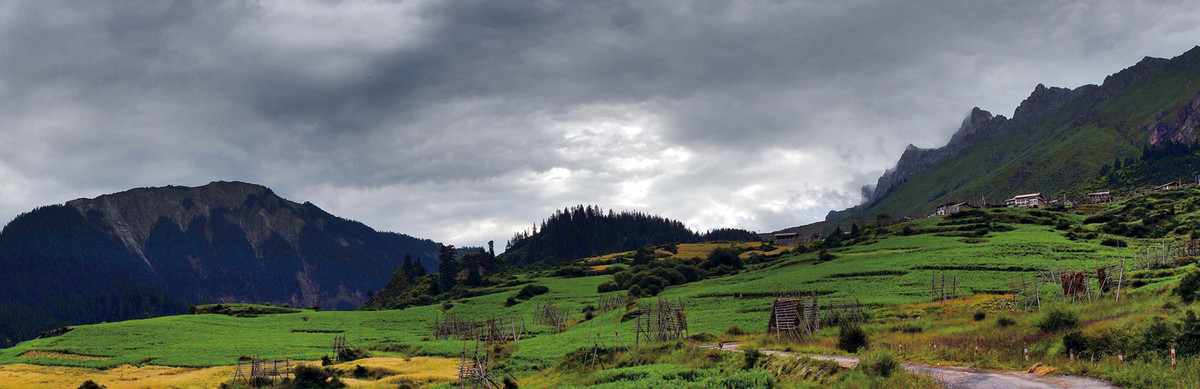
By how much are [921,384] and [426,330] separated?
86.4 meters

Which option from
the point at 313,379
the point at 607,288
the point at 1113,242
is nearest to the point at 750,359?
the point at 313,379

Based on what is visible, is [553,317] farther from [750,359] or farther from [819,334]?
[750,359]

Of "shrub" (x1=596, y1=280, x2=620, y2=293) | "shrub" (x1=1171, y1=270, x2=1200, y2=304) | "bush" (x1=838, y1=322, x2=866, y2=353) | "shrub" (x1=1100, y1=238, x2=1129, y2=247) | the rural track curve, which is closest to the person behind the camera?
the rural track curve

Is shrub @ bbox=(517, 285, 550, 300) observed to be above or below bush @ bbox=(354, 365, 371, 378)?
above

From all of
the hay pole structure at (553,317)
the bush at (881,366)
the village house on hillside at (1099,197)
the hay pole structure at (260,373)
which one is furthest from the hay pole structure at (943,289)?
the village house on hillside at (1099,197)

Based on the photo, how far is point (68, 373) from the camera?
6106 cm

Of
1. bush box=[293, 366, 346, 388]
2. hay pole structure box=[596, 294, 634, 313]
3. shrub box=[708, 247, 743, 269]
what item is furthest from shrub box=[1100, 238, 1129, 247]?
bush box=[293, 366, 346, 388]

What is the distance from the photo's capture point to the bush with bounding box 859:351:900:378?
23781mm

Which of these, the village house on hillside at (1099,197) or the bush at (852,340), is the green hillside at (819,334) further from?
the village house on hillside at (1099,197)

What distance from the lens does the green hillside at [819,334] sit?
30016 mm

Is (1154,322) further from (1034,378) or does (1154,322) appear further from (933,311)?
(933,311)

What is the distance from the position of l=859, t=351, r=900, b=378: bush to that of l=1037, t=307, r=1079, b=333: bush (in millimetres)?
11895


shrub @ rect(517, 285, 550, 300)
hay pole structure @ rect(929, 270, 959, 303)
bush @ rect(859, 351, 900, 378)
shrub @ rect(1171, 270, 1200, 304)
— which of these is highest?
shrub @ rect(517, 285, 550, 300)

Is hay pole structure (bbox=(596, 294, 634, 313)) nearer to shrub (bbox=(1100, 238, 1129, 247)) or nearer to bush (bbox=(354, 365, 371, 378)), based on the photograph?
bush (bbox=(354, 365, 371, 378))
